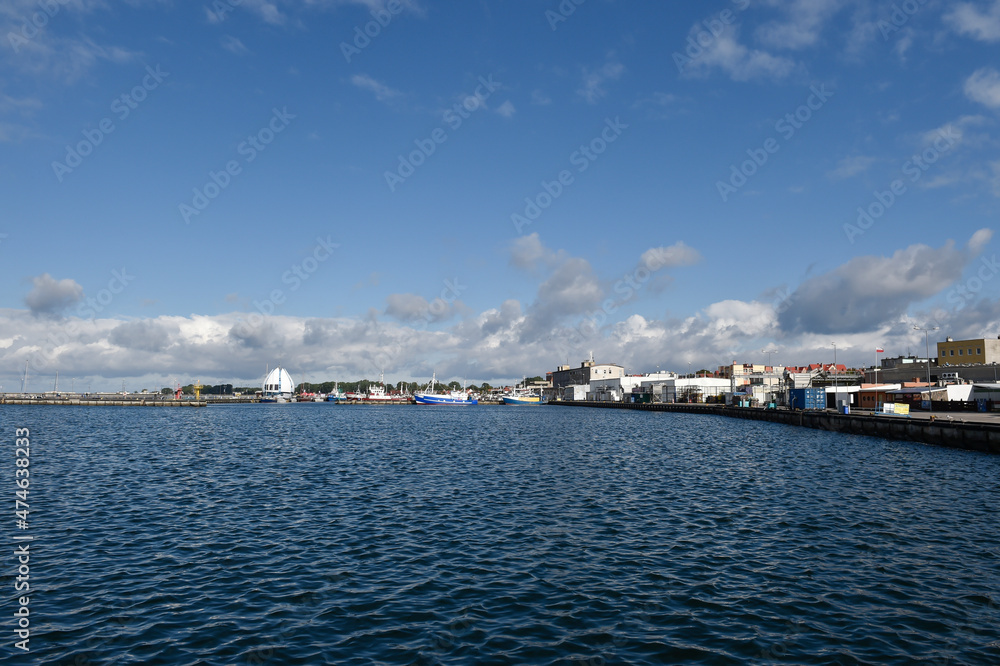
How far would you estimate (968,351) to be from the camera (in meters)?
143

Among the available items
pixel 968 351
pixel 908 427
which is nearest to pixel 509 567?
pixel 908 427

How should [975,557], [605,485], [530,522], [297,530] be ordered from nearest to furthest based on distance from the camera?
[975,557], [297,530], [530,522], [605,485]

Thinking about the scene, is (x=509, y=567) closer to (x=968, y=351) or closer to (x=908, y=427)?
(x=908, y=427)

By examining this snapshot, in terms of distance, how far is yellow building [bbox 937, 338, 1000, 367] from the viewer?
13700 cm

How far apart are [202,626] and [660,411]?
16884 centimetres

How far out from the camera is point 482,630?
14.0 metres

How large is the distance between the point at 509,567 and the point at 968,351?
168m

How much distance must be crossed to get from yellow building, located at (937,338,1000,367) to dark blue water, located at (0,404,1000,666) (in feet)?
425

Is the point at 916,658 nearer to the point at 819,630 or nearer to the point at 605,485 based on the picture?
the point at 819,630

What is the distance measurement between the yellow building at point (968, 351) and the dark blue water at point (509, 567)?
12952 cm

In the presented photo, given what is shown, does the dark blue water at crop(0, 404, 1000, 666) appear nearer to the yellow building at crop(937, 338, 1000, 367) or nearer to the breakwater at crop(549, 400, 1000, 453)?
the breakwater at crop(549, 400, 1000, 453)

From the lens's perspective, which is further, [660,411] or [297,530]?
[660,411]

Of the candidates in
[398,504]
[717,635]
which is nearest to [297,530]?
[398,504]

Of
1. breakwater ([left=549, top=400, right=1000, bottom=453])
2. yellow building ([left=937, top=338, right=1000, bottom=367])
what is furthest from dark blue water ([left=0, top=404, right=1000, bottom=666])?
yellow building ([left=937, top=338, right=1000, bottom=367])
